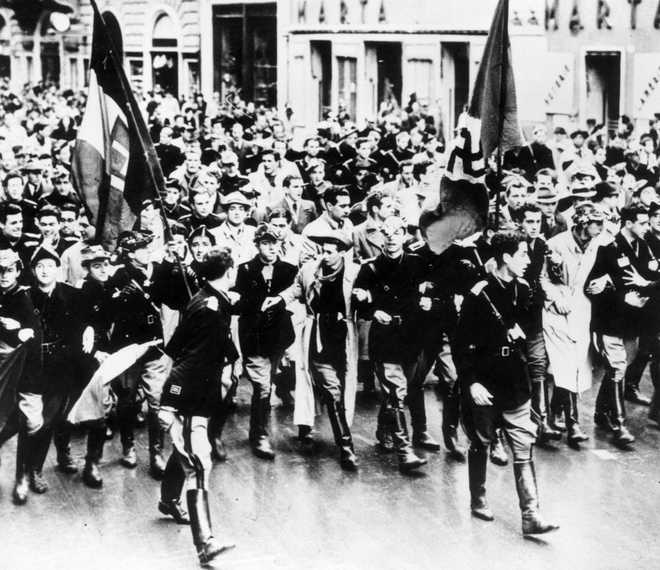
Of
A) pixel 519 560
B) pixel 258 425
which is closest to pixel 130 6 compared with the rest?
pixel 258 425

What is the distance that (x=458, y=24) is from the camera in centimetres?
2348

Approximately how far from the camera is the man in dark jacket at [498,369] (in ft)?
24.2

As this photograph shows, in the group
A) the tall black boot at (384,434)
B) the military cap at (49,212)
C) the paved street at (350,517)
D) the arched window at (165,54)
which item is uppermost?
the arched window at (165,54)

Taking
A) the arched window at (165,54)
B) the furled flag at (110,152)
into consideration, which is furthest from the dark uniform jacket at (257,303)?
the arched window at (165,54)

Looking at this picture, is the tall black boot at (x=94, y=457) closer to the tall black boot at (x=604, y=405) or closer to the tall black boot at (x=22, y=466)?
the tall black boot at (x=22, y=466)

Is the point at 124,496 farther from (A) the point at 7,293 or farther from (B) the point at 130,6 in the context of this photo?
(B) the point at 130,6

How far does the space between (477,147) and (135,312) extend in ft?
9.28

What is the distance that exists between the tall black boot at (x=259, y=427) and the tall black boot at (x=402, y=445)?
1011mm

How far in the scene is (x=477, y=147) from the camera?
8.70 meters

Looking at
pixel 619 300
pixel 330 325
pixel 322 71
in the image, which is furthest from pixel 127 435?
pixel 322 71

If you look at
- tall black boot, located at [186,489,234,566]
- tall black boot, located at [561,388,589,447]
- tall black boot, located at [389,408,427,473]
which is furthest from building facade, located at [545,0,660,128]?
tall black boot, located at [186,489,234,566]

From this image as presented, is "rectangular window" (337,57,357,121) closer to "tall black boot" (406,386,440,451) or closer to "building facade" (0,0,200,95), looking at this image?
"building facade" (0,0,200,95)

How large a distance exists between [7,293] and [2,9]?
127 feet

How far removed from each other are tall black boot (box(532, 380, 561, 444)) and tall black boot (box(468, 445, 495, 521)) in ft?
5.18
